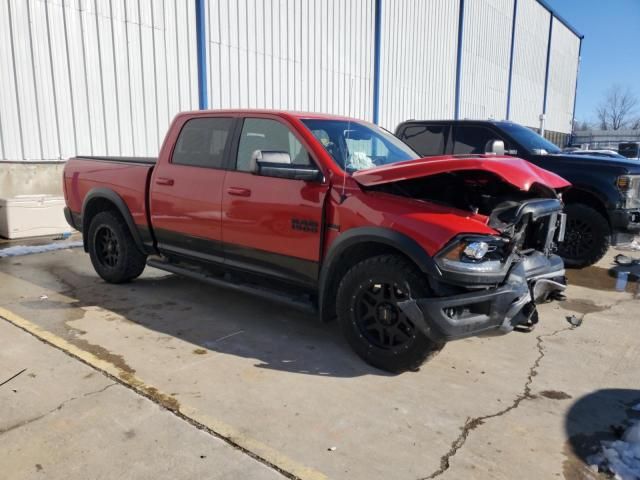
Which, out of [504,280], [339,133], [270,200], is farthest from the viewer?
[339,133]

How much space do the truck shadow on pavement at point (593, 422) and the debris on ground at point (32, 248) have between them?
7218 mm

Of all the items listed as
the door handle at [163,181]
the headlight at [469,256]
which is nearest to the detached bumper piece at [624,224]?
the headlight at [469,256]

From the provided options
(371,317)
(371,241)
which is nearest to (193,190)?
(371,241)

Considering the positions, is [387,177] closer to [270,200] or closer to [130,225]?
[270,200]

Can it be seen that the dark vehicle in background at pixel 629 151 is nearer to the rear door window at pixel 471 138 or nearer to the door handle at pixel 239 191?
the rear door window at pixel 471 138

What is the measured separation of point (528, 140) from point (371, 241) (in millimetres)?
4790

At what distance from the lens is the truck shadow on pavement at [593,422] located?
104 inches

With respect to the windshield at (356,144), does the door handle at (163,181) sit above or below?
below

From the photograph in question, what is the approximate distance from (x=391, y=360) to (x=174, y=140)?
3112mm

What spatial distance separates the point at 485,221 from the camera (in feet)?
11.0

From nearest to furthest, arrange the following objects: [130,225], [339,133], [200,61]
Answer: [339,133] < [130,225] < [200,61]

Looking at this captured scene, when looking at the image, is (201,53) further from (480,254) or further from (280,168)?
(480,254)

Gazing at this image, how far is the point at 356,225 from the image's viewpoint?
3.61 metres

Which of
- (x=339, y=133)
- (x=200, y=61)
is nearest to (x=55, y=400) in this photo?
(x=339, y=133)
